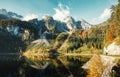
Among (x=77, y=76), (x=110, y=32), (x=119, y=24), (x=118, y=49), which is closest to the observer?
(x=77, y=76)

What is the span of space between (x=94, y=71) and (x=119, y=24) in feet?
174

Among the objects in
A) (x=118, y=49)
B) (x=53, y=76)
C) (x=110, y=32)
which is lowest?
(x=53, y=76)

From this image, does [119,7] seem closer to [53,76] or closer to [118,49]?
[118,49]

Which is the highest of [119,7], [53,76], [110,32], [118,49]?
[119,7]

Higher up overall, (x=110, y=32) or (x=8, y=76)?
(x=110, y=32)

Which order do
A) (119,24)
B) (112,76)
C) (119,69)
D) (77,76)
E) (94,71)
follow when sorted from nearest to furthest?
(112,76) < (119,69) < (94,71) < (77,76) < (119,24)

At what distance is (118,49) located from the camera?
10438 centimetres

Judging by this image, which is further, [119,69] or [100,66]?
[100,66]

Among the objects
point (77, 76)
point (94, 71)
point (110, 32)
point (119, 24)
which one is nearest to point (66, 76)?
point (77, 76)

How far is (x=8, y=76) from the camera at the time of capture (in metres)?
85.4

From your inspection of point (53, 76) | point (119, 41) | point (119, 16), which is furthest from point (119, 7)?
point (53, 76)

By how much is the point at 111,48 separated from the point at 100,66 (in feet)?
159

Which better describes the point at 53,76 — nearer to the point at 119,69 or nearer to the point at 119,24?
the point at 119,69

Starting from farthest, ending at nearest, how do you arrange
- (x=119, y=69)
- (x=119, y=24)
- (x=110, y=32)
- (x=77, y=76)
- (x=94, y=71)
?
(x=110, y=32), (x=119, y=24), (x=77, y=76), (x=94, y=71), (x=119, y=69)
